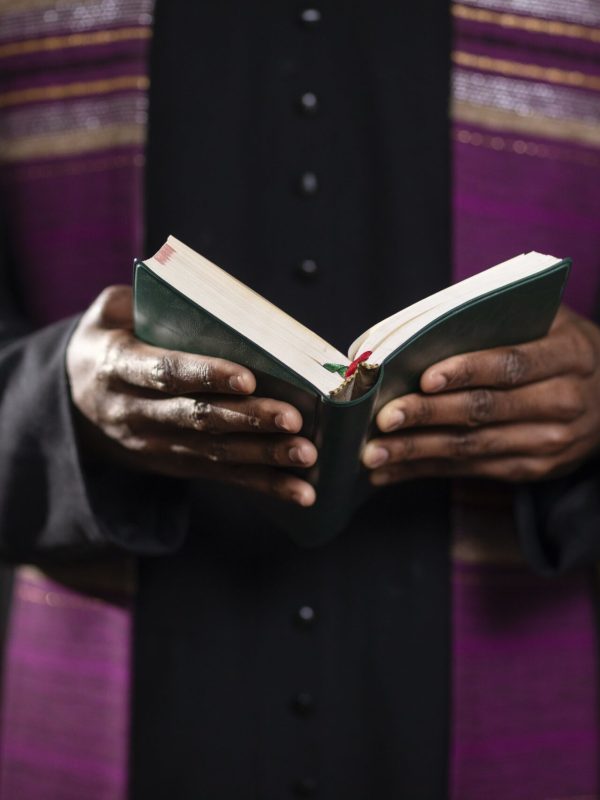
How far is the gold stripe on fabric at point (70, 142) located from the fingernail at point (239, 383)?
1.35ft

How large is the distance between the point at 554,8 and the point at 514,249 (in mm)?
264

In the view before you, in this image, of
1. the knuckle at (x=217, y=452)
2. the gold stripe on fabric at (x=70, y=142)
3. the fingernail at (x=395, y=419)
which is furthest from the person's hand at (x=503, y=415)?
the gold stripe on fabric at (x=70, y=142)

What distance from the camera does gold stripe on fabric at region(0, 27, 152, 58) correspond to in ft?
3.00

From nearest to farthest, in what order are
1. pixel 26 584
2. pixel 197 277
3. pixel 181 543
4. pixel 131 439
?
1. pixel 197 277
2. pixel 131 439
3. pixel 181 543
4. pixel 26 584

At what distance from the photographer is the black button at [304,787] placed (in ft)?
2.89

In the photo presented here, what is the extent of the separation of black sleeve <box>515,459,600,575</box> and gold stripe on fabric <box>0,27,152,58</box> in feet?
2.04

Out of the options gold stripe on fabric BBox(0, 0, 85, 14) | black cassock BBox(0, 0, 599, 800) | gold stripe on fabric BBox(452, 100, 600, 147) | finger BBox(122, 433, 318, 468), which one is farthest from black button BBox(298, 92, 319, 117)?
finger BBox(122, 433, 318, 468)

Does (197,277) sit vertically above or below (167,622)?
above

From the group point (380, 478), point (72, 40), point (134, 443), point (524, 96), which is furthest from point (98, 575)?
point (524, 96)

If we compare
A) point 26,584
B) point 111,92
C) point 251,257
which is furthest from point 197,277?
point 26,584

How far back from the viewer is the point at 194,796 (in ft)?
Answer: 2.92

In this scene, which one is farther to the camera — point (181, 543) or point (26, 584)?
point (26, 584)

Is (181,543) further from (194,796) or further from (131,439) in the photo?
(194,796)

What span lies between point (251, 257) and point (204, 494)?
25cm
